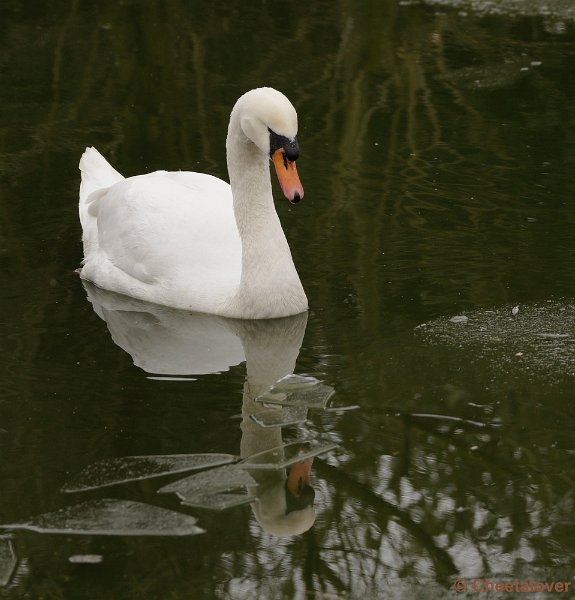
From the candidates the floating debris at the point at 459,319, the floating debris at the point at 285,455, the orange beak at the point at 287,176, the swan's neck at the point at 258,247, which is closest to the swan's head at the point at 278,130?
the orange beak at the point at 287,176

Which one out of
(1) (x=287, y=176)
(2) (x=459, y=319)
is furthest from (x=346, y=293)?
(1) (x=287, y=176)

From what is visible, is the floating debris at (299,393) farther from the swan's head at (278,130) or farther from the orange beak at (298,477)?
the swan's head at (278,130)

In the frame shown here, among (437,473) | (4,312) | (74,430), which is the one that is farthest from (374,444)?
(4,312)

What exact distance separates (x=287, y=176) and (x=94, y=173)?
253 centimetres

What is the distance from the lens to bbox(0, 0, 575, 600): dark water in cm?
521

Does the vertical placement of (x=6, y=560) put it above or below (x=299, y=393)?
below

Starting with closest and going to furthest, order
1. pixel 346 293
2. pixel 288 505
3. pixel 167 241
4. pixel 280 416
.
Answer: pixel 288 505, pixel 280 416, pixel 346 293, pixel 167 241

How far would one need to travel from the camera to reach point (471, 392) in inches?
255

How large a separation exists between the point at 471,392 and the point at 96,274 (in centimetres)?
283

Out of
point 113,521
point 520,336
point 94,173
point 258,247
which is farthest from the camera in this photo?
point 94,173

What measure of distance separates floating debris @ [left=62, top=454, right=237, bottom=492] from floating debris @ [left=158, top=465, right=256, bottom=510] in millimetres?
93

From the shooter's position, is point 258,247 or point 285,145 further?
point 258,247

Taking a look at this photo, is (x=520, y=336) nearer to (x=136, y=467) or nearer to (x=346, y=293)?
(x=346, y=293)

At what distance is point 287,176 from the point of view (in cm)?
712
